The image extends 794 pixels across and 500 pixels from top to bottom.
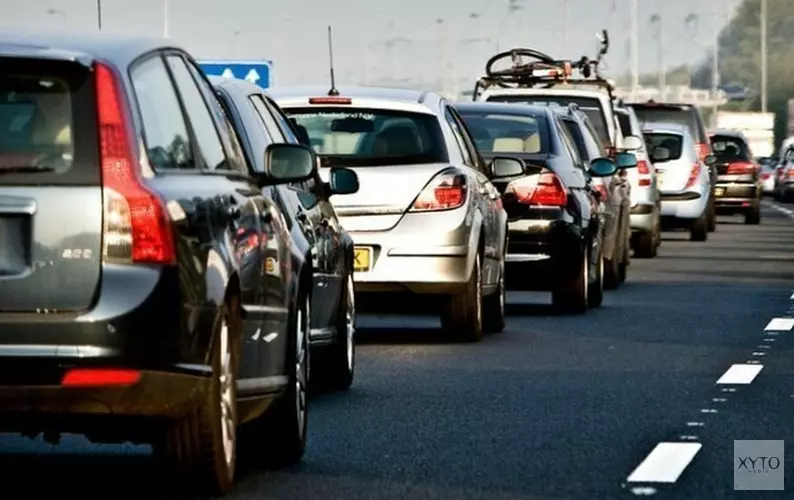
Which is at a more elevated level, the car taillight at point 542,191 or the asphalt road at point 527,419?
the car taillight at point 542,191

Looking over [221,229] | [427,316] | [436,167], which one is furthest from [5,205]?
[427,316]

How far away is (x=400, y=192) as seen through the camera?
1672cm

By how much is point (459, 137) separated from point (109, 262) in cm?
927

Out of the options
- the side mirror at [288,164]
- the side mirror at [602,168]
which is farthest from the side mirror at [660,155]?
the side mirror at [288,164]

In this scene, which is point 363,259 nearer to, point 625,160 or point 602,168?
point 602,168

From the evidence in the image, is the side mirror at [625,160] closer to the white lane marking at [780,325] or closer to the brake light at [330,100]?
the white lane marking at [780,325]

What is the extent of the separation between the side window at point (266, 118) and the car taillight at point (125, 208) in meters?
3.98

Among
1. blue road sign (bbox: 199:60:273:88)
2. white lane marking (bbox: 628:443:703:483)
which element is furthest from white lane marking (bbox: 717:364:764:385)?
blue road sign (bbox: 199:60:273:88)

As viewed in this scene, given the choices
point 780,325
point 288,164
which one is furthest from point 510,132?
point 288,164

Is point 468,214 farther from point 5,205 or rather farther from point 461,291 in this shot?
point 5,205

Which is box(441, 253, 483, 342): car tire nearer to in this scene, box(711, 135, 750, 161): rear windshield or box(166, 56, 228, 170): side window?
box(166, 56, 228, 170): side window

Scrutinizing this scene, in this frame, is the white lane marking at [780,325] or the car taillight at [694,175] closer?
the white lane marking at [780,325]

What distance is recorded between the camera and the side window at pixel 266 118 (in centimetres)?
1252

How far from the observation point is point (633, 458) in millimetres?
10477
